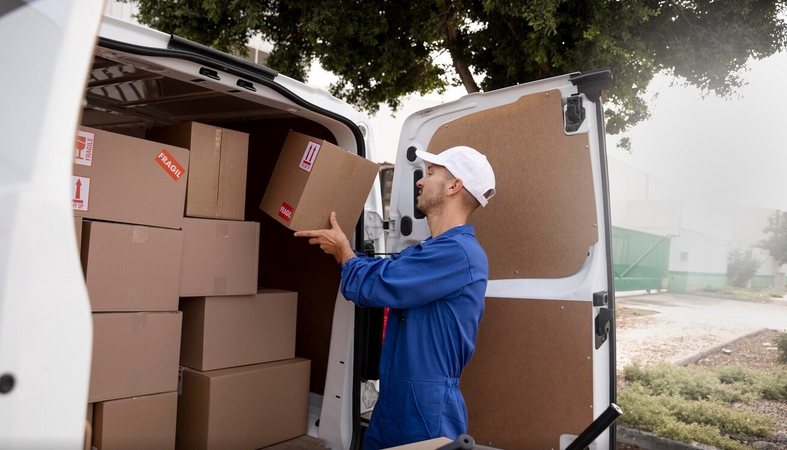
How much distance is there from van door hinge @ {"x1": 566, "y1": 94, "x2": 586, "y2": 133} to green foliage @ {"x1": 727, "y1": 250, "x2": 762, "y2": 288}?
24.4 ft

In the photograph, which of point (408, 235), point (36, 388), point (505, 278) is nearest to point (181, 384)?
point (408, 235)

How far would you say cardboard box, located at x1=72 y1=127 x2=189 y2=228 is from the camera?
2.29m

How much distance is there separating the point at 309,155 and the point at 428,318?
822 mm

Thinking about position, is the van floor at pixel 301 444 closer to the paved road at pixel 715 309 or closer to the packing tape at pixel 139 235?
the packing tape at pixel 139 235

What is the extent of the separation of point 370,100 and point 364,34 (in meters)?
1.35

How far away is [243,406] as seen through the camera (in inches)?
110

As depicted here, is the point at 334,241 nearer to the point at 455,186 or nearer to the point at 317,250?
the point at 455,186

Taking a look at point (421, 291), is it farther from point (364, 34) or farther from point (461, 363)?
point (364, 34)

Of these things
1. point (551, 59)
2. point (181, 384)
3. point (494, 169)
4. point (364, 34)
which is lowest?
point (181, 384)

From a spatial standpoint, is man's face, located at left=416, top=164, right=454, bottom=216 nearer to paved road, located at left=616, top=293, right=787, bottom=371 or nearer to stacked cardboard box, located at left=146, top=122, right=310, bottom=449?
stacked cardboard box, located at left=146, top=122, right=310, bottom=449

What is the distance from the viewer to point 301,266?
3301 mm

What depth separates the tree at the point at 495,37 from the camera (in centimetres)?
577

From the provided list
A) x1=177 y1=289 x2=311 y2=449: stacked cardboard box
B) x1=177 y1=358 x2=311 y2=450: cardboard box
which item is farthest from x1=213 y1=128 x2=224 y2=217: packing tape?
x1=177 y1=358 x2=311 y2=450: cardboard box

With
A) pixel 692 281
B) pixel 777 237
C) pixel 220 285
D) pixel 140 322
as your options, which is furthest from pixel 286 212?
pixel 692 281
